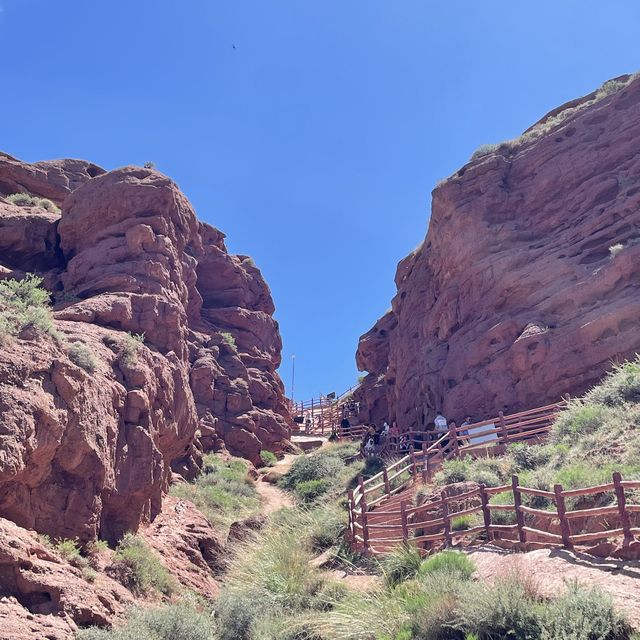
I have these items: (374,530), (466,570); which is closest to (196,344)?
(374,530)

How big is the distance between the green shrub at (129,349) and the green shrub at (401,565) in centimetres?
796

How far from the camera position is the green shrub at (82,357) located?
13672 mm

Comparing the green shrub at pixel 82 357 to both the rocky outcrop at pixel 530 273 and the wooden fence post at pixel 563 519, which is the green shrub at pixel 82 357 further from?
the rocky outcrop at pixel 530 273

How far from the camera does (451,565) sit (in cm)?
969

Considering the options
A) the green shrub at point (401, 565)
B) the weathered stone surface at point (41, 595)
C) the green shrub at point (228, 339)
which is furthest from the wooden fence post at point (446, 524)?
the green shrub at point (228, 339)

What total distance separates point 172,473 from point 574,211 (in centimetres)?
1778

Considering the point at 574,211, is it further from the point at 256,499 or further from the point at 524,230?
the point at 256,499

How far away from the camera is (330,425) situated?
48.4 metres

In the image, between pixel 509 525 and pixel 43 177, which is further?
pixel 43 177

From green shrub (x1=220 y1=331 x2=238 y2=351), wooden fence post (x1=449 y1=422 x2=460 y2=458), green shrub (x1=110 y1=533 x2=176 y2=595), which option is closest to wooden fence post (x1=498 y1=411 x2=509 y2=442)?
wooden fence post (x1=449 y1=422 x2=460 y2=458)

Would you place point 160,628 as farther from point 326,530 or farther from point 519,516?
point 326,530

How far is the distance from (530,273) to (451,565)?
16330 millimetres

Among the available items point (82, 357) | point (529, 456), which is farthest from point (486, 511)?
point (82, 357)

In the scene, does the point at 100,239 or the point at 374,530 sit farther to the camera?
the point at 100,239
